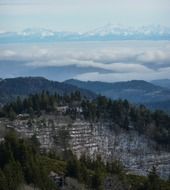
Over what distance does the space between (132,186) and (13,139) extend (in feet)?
57.8

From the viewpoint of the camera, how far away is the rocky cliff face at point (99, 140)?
124 meters

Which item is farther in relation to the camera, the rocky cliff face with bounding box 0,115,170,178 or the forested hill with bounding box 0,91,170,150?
the forested hill with bounding box 0,91,170,150

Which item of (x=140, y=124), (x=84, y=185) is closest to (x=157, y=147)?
(x=140, y=124)

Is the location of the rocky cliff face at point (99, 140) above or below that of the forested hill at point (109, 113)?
below

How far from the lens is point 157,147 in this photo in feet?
436

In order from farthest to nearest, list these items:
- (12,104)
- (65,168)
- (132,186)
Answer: (12,104) < (65,168) < (132,186)

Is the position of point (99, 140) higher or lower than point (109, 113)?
lower

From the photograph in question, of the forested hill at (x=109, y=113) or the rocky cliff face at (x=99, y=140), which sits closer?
the rocky cliff face at (x=99, y=140)

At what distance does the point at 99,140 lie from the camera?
430ft

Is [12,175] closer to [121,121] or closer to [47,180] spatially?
[47,180]

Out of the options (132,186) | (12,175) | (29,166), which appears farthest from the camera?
(132,186)

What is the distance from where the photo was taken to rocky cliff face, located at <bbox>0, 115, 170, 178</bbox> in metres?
124

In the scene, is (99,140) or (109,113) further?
(109,113)

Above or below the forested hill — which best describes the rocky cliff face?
below
